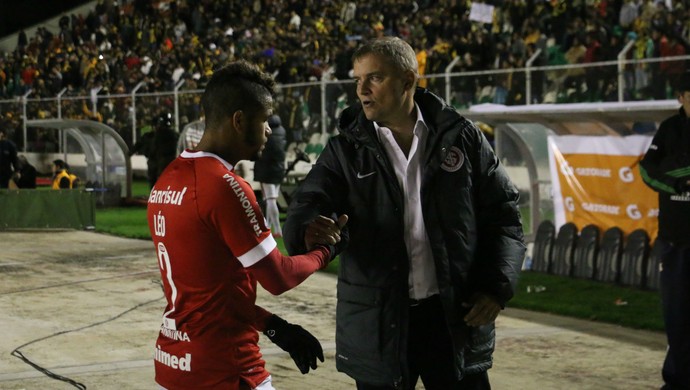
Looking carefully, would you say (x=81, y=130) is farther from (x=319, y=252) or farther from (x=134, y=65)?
(x=319, y=252)

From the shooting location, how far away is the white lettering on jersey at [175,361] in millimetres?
3869

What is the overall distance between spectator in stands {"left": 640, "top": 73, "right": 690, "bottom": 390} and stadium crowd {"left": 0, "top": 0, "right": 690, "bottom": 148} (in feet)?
28.1

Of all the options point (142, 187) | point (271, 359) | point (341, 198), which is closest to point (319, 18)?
point (142, 187)

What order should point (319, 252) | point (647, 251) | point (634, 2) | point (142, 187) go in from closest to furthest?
point (319, 252) < point (647, 251) < point (634, 2) < point (142, 187)

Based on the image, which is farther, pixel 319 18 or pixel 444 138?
pixel 319 18

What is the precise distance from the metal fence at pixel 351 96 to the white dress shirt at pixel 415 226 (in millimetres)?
11576

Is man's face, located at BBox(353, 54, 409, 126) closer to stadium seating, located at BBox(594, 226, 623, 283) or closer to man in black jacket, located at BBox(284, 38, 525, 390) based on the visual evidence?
man in black jacket, located at BBox(284, 38, 525, 390)

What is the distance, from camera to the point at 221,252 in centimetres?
382

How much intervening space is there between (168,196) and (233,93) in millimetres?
430

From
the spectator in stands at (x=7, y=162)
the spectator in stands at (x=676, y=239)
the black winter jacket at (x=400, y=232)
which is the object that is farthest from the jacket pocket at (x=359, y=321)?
the spectator in stands at (x=7, y=162)

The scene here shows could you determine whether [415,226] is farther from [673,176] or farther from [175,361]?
[673,176]

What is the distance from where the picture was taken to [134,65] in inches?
1423

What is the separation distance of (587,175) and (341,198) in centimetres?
846

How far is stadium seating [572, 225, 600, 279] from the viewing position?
A: 11.8 meters
